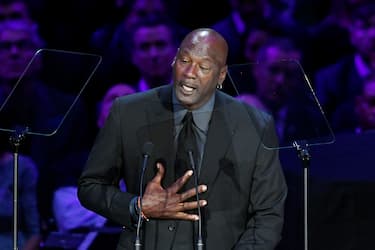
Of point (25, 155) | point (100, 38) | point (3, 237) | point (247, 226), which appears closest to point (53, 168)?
point (25, 155)

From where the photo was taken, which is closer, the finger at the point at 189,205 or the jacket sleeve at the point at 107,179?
the finger at the point at 189,205

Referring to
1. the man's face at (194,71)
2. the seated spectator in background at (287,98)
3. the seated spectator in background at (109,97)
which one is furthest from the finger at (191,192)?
the seated spectator in background at (109,97)

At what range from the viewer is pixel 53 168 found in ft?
14.8

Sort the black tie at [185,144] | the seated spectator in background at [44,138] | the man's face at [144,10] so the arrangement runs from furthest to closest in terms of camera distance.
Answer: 1. the man's face at [144,10]
2. the seated spectator in background at [44,138]
3. the black tie at [185,144]

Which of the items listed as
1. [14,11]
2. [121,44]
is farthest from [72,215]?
[14,11]

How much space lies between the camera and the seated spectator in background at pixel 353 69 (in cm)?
511

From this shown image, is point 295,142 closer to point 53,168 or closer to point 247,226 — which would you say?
point 247,226

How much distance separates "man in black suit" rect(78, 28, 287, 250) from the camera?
2709mm

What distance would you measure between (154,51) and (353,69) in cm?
122

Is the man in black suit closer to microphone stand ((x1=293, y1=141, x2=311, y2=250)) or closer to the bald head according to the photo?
the bald head

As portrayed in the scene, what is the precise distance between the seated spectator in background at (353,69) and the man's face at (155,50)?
0.95 metres

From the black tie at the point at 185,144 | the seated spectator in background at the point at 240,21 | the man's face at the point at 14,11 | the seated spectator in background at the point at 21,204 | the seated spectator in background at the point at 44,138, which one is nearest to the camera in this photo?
the black tie at the point at 185,144

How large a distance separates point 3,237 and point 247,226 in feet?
4.90

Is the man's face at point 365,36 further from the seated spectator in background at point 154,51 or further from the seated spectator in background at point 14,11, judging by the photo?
the seated spectator in background at point 14,11
